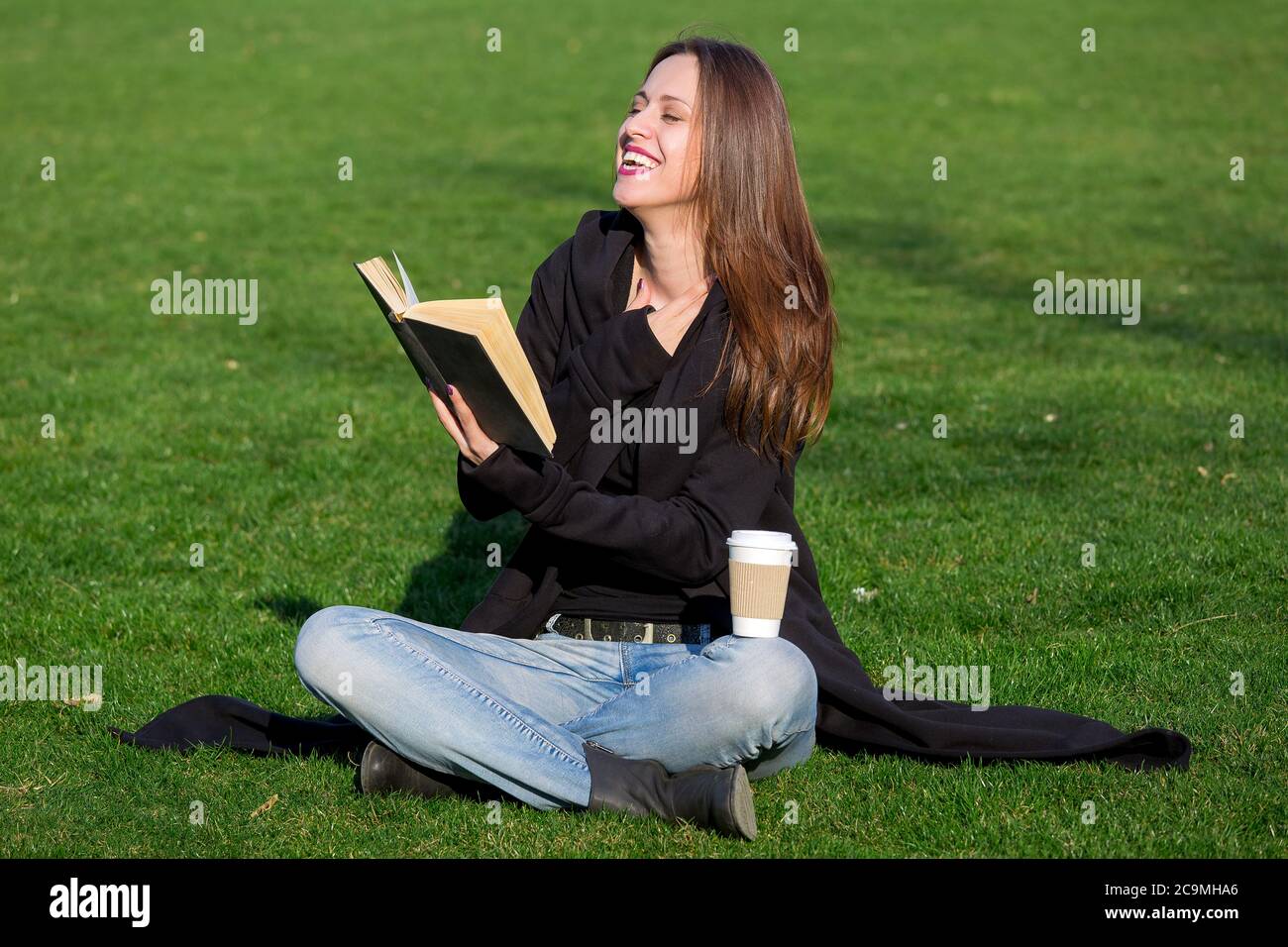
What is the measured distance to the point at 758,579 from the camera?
382 centimetres

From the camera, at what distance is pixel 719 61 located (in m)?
4.35

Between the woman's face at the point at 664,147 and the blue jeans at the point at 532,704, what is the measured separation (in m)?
1.30

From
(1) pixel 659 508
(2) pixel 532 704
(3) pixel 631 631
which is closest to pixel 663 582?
(3) pixel 631 631

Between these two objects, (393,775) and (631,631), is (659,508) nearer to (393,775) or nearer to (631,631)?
(631,631)

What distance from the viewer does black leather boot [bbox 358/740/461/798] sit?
4.21 m

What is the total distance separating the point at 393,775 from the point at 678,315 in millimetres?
1536

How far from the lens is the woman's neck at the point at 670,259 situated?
4.47m

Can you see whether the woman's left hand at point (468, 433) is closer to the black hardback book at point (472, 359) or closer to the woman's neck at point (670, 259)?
the black hardback book at point (472, 359)

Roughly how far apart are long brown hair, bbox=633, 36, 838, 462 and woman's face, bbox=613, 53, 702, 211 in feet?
0.11

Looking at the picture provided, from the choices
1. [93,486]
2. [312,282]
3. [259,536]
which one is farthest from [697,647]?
[312,282]

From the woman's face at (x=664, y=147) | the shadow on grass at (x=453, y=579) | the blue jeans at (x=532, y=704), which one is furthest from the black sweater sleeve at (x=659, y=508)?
the shadow on grass at (x=453, y=579)
